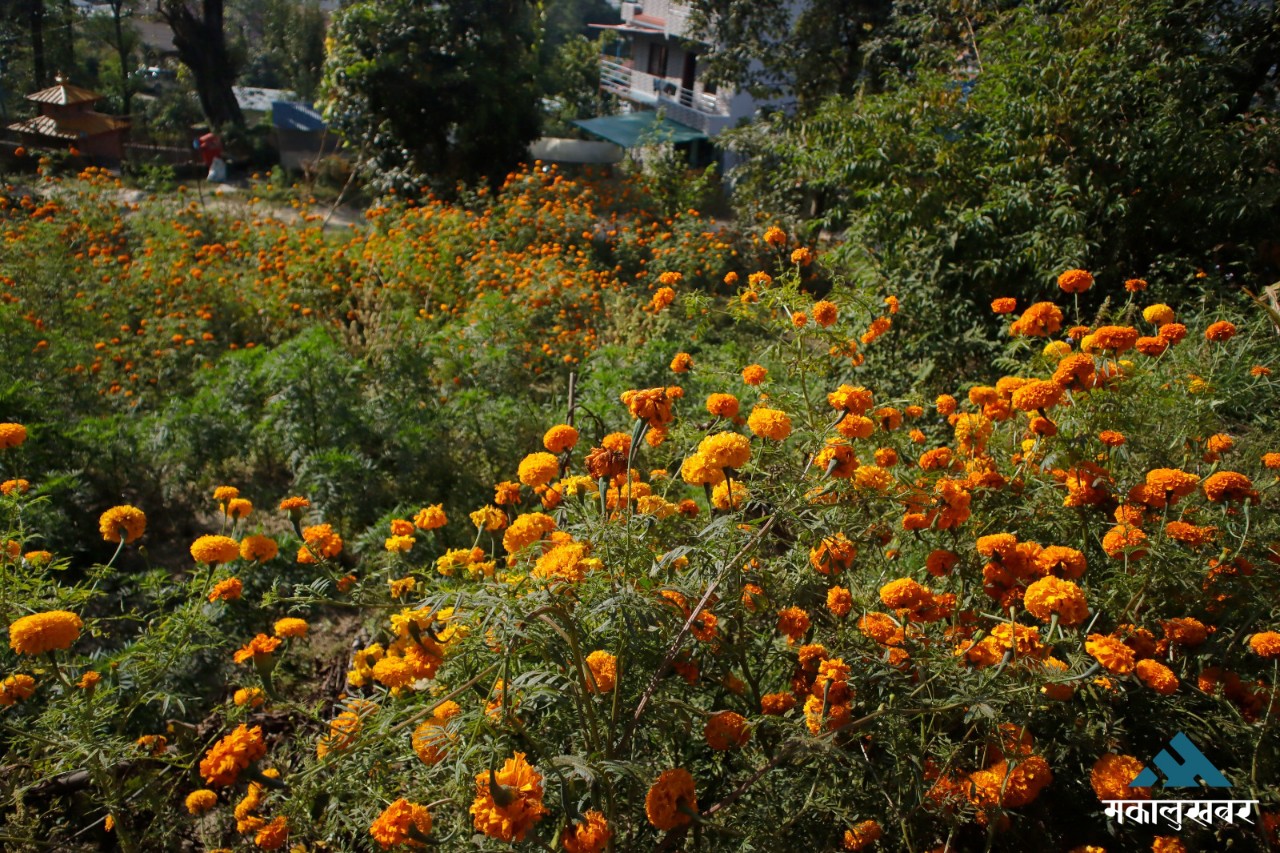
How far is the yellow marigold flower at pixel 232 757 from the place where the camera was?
150cm

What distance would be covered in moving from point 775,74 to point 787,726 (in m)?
11.7

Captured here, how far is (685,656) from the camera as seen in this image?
1.57m

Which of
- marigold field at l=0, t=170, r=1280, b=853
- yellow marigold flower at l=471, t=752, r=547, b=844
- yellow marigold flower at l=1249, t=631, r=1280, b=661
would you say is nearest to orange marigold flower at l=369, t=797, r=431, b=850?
marigold field at l=0, t=170, r=1280, b=853

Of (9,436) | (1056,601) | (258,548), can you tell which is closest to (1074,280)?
(1056,601)

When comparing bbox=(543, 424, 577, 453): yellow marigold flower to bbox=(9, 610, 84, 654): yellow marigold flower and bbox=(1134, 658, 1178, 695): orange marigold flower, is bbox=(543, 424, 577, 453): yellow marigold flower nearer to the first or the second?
bbox=(9, 610, 84, 654): yellow marigold flower

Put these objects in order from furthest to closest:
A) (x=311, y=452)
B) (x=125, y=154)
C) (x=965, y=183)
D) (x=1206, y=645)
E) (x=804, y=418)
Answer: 1. (x=125, y=154)
2. (x=965, y=183)
3. (x=311, y=452)
4. (x=804, y=418)
5. (x=1206, y=645)

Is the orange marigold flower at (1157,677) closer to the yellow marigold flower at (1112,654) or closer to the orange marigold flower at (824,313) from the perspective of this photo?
the yellow marigold flower at (1112,654)

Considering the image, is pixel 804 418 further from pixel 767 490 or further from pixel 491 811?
pixel 491 811

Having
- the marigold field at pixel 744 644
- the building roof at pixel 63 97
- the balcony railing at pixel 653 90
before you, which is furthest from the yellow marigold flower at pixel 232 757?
the balcony railing at pixel 653 90

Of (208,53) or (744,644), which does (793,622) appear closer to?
(744,644)

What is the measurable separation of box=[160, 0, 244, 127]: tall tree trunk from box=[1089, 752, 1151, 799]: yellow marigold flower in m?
22.0

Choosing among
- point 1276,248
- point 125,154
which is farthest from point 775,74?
point 125,154

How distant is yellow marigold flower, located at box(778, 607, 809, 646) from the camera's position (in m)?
1.57

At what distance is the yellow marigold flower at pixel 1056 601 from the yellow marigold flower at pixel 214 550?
69.0 inches
